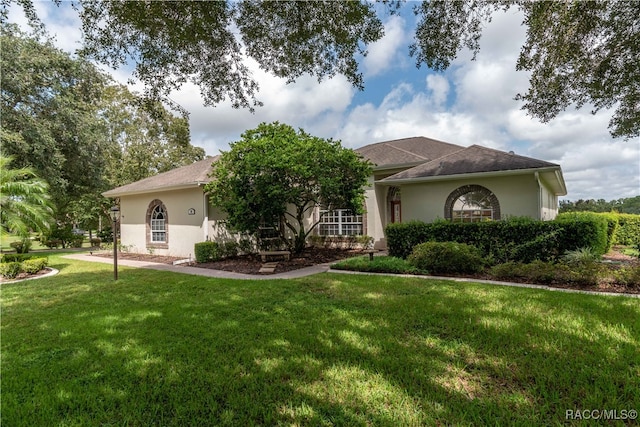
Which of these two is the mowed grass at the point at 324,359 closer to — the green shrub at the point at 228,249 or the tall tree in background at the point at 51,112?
the green shrub at the point at 228,249

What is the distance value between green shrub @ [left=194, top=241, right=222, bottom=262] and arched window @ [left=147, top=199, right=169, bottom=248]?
323 cm

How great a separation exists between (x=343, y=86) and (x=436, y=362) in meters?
5.45

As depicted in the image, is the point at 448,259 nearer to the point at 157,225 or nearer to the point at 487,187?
the point at 487,187

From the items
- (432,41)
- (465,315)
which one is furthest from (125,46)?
(465,315)

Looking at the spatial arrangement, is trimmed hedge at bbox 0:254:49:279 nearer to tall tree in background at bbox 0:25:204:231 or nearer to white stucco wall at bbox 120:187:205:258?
white stucco wall at bbox 120:187:205:258

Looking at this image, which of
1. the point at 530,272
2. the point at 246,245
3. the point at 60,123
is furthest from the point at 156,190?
the point at 530,272

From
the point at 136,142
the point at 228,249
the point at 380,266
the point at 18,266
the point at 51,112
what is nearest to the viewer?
the point at 380,266

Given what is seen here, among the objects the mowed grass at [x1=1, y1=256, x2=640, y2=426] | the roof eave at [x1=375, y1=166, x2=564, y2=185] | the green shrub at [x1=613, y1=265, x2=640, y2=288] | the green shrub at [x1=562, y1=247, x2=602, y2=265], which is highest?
the roof eave at [x1=375, y1=166, x2=564, y2=185]

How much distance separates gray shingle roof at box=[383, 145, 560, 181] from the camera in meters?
10.4

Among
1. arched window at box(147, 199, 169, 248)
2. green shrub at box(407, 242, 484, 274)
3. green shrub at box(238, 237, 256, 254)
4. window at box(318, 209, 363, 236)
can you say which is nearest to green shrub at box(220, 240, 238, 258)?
green shrub at box(238, 237, 256, 254)

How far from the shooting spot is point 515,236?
9148 mm

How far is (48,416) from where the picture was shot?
8.98 feet

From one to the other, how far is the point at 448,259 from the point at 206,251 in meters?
9.26

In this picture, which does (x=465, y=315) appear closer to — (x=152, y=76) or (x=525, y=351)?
(x=525, y=351)
